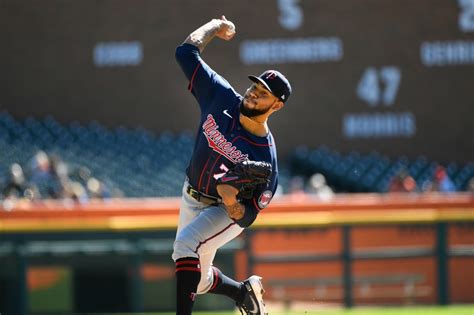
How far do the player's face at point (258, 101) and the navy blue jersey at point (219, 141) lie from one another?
0.13 m

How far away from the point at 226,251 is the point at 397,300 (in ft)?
5.49

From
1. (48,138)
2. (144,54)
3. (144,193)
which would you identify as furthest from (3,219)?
(144,54)

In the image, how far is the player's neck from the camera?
5633 millimetres

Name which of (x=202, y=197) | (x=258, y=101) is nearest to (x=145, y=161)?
(x=202, y=197)

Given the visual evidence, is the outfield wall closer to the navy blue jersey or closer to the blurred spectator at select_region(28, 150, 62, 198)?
the blurred spectator at select_region(28, 150, 62, 198)

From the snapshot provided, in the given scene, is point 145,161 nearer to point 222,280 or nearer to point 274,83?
point 222,280

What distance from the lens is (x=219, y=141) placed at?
5637 millimetres

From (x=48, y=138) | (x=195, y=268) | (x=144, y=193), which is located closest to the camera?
(x=195, y=268)

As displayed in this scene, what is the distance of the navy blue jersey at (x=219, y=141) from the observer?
5609 millimetres

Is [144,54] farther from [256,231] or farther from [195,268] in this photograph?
[195,268]

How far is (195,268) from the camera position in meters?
5.57

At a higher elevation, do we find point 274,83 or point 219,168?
point 274,83

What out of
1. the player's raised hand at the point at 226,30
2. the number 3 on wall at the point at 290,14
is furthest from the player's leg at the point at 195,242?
the number 3 on wall at the point at 290,14

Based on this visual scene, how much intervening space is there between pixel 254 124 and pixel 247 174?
1.21 feet
